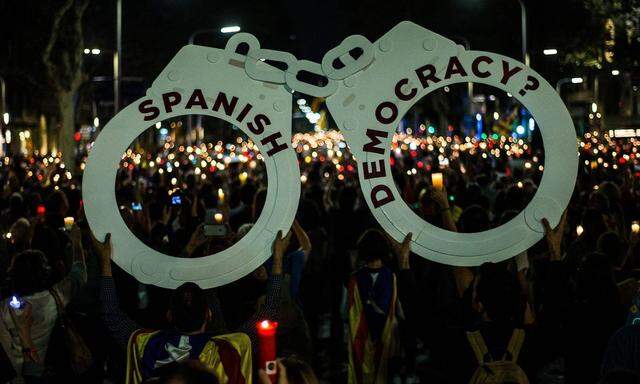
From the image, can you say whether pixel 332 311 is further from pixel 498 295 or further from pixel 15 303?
pixel 498 295

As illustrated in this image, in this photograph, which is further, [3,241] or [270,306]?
[3,241]

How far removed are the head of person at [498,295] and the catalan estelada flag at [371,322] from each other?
4.32 ft

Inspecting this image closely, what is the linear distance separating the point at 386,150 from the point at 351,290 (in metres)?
1.44

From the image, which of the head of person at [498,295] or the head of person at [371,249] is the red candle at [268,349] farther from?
the head of person at [371,249]

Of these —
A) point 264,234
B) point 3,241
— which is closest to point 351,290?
point 264,234

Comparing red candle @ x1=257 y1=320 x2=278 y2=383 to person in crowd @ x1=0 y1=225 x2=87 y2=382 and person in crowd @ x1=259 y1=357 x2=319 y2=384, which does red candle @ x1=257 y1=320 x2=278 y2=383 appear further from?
person in crowd @ x1=0 y1=225 x2=87 y2=382

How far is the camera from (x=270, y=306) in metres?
5.88

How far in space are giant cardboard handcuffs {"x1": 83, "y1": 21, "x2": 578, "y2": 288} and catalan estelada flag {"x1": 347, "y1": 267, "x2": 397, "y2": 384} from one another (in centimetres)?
108

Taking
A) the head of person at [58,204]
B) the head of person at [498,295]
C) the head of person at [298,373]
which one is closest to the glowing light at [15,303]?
the head of person at [498,295]

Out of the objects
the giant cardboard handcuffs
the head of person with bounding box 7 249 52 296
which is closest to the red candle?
the giant cardboard handcuffs

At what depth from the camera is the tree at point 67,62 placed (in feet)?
105

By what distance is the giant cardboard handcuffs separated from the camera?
6.19 metres

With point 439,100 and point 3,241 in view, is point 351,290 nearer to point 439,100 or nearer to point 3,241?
point 3,241

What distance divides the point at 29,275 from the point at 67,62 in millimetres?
28179
